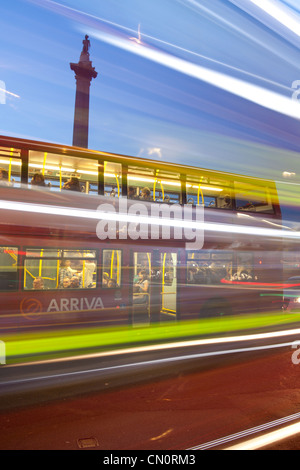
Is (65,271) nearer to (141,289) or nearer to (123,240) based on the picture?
(123,240)

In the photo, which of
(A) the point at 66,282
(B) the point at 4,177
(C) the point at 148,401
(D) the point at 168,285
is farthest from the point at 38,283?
(C) the point at 148,401

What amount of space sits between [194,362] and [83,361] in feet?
6.86

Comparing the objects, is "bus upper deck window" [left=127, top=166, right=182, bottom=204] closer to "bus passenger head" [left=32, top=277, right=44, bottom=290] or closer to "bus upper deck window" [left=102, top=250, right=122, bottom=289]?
"bus upper deck window" [left=102, top=250, right=122, bottom=289]

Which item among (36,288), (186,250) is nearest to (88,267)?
(36,288)

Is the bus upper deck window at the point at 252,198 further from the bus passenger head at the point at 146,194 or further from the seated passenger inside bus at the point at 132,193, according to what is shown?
the seated passenger inside bus at the point at 132,193

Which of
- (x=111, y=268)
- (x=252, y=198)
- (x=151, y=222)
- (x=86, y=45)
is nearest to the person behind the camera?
(x=111, y=268)

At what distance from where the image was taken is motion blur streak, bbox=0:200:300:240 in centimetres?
600

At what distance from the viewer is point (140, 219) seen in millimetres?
7105

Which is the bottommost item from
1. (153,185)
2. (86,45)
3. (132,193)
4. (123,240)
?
(123,240)

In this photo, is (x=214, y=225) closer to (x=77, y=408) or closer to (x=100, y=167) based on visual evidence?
(x=100, y=167)

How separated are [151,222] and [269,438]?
4.60 metres

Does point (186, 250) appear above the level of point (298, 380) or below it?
above

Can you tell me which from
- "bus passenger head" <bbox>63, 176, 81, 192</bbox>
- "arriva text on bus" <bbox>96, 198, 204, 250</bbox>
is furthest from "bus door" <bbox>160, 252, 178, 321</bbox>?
"bus passenger head" <bbox>63, 176, 81, 192</bbox>
